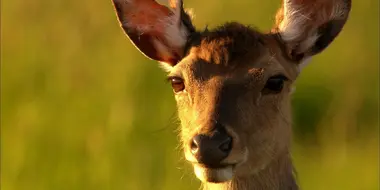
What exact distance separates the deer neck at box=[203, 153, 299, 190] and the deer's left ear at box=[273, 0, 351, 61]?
30.5 inches

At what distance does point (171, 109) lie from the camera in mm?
16188

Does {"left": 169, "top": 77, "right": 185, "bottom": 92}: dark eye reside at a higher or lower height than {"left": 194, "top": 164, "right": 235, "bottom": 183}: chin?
higher

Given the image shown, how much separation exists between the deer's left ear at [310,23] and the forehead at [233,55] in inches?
5.1

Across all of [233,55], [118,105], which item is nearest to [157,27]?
[233,55]

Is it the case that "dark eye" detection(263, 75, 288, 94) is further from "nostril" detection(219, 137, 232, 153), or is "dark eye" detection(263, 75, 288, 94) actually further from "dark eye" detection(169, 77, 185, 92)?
"nostril" detection(219, 137, 232, 153)

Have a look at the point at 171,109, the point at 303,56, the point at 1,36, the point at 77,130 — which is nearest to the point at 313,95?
the point at 171,109

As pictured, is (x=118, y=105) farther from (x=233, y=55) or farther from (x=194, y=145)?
(x=194, y=145)

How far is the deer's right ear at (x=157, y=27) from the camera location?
10.1m

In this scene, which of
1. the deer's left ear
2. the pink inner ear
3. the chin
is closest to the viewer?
the chin

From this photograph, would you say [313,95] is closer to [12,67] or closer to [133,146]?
[133,146]

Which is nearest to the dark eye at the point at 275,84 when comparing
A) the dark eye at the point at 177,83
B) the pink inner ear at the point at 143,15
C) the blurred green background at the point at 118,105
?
the dark eye at the point at 177,83

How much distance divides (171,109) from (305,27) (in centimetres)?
623

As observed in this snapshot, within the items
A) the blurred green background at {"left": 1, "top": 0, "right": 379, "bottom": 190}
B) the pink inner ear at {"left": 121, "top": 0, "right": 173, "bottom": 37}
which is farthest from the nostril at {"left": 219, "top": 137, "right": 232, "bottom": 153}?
the blurred green background at {"left": 1, "top": 0, "right": 379, "bottom": 190}

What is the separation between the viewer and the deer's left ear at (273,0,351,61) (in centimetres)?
1004
